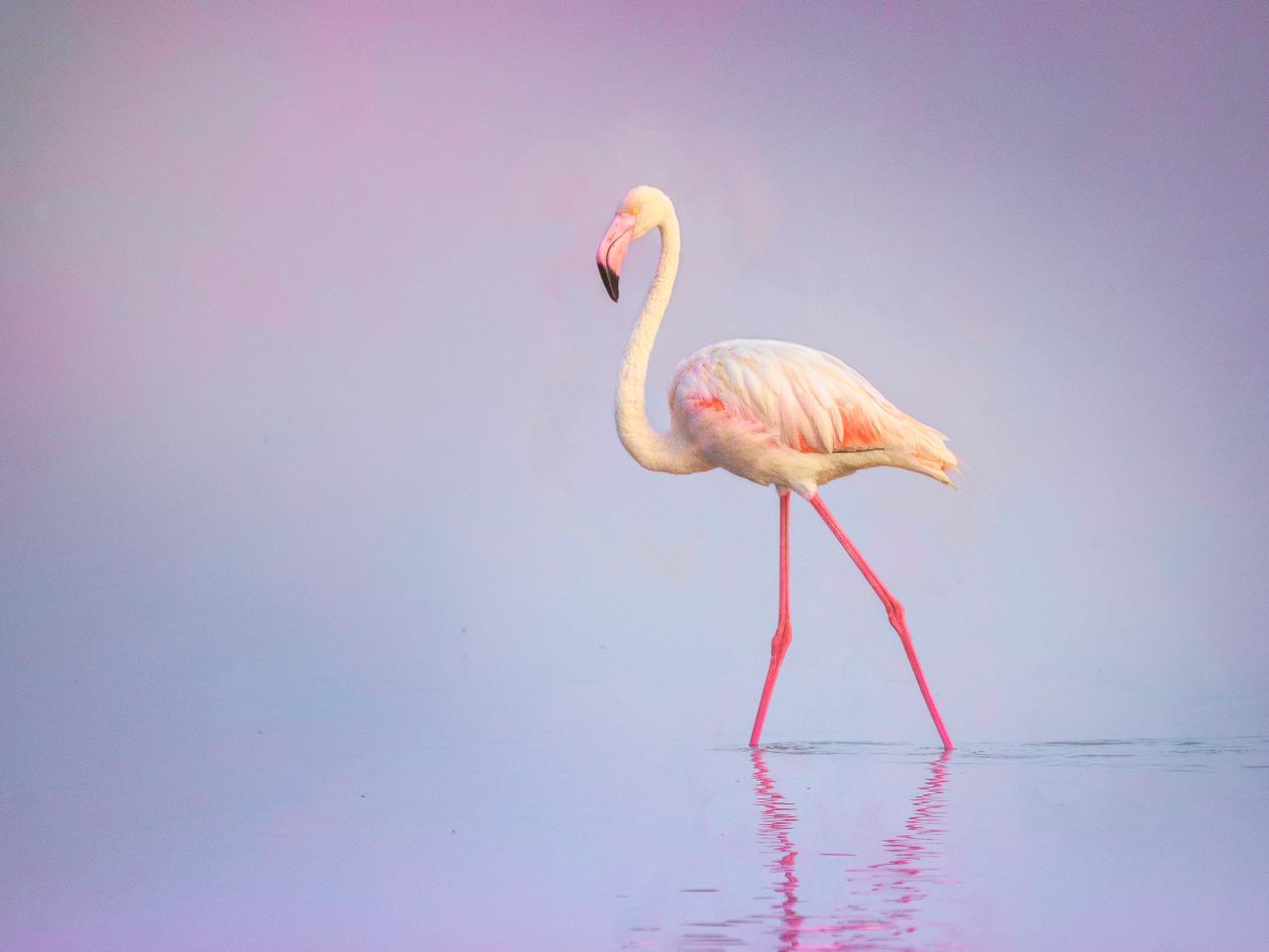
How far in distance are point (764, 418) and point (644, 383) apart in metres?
0.45

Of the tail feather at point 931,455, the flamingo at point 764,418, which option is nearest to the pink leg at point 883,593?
the flamingo at point 764,418

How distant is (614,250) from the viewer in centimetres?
527

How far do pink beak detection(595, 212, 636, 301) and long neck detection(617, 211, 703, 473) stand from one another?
A: 0.53ft

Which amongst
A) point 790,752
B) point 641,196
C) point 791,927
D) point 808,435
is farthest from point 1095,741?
point 791,927

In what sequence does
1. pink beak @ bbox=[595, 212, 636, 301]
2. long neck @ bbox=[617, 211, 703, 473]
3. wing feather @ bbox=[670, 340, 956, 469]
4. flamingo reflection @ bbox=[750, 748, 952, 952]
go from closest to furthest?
flamingo reflection @ bbox=[750, 748, 952, 952] → wing feather @ bbox=[670, 340, 956, 469] → pink beak @ bbox=[595, 212, 636, 301] → long neck @ bbox=[617, 211, 703, 473]

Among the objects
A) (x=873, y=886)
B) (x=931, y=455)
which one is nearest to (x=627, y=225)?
(x=931, y=455)

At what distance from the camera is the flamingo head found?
523 cm

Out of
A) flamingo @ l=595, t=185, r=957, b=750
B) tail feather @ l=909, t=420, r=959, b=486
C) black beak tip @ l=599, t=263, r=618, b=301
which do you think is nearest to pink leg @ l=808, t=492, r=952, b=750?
flamingo @ l=595, t=185, r=957, b=750

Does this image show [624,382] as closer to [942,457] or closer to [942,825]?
[942,457]

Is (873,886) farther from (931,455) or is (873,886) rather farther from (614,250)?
(614,250)

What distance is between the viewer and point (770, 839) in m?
3.62

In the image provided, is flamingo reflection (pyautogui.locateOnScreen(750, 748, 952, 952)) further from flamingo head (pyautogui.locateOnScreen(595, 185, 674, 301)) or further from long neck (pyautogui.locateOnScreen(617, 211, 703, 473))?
flamingo head (pyautogui.locateOnScreen(595, 185, 674, 301))

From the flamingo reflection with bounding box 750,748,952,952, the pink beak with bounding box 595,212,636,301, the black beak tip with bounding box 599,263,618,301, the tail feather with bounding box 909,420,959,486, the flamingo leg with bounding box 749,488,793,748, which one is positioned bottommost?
the flamingo reflection with bounding box 750,748,952,952

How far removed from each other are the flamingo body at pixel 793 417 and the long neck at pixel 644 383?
121 millimetres
